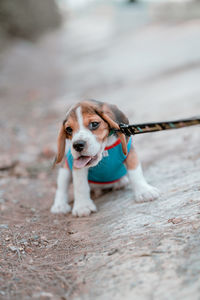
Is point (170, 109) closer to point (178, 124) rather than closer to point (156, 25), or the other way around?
Result: point (178, 124)

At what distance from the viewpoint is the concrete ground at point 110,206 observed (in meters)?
2.23

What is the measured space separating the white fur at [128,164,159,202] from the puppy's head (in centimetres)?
31

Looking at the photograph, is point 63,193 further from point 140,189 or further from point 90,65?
point 90,65

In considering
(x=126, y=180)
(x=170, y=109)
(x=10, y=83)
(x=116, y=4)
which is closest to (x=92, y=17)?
(x=116, y=4)

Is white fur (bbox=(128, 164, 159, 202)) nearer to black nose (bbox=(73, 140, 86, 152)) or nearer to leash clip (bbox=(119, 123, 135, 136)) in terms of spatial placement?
leash clip (bbox=(119, 123, 135, 136))

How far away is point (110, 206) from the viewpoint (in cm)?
368

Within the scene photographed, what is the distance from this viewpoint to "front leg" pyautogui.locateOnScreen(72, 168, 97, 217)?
361cm

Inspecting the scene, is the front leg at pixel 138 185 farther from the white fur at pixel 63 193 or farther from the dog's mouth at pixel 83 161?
the white fur at pixel 63 193

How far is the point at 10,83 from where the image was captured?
13.5 m

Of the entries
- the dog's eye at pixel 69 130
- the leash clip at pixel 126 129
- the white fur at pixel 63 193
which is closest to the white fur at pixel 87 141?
the dog's eye at pixel 69 130

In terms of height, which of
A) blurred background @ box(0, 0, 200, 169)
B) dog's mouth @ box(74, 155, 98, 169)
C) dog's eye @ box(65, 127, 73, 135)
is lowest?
blurred background @ box(0, 0, 200, 169)

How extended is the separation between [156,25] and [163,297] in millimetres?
21547

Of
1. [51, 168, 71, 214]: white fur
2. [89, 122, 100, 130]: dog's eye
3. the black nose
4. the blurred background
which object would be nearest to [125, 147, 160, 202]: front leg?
[89, 122, 100, 130]: dog's eye

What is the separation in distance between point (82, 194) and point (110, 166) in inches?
16.3
